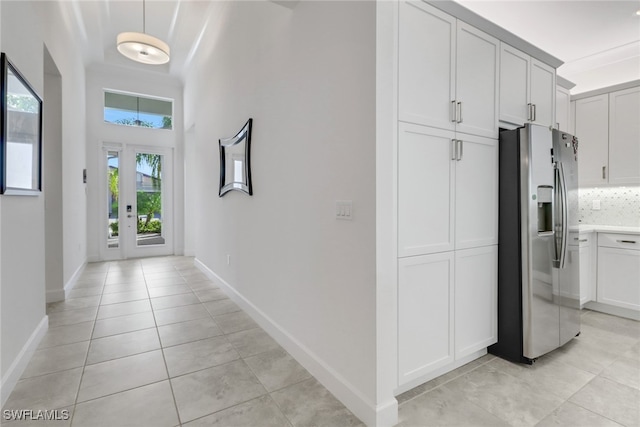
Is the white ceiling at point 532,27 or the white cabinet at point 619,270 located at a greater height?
the white ceiling at point 532,27

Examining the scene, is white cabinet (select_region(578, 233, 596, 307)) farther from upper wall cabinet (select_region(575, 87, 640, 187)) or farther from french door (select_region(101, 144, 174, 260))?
french door (select_region(101, 144, 174, 260))

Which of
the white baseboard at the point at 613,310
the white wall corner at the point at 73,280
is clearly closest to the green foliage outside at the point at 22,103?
the white wall corner at the point at 73,280

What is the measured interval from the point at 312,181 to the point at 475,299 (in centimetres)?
145

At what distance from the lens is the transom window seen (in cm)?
636

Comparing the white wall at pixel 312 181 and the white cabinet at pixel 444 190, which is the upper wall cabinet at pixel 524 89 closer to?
the white cabinet at pixel 444 190

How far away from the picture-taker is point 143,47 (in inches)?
161

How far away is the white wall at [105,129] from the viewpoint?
20.1 ft

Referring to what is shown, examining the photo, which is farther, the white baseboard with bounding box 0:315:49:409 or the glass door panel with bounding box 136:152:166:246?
the glass door panel with bounding box 136:152:166:246

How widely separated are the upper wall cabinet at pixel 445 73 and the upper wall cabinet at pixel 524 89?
0.45 ft

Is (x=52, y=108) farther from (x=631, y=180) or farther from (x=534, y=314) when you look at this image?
(x=631, y=180)

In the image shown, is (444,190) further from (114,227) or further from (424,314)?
(114,227)

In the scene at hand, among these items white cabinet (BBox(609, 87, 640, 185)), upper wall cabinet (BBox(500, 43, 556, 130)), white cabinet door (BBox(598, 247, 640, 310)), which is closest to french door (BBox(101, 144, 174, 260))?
upper wall cabinet (BBox(500, 43, 556, 130))

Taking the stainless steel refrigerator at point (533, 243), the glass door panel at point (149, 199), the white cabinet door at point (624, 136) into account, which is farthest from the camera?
the glass door panel at point (149, 199)

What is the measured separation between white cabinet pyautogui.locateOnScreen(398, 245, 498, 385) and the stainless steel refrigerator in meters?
0.11
